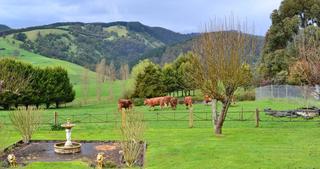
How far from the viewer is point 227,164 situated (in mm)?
15117

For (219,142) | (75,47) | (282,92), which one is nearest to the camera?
(219,142)

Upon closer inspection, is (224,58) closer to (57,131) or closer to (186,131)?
(186,131)

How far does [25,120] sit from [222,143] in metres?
10.4

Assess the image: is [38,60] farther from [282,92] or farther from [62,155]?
[62,155]

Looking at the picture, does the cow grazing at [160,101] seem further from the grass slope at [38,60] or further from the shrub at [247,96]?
the grass slope at [38,60]

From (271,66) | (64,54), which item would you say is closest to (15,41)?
(64,54)

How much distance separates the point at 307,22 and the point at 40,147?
1631 inches

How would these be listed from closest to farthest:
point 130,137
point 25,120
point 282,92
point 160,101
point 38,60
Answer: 1. point 130,137
2. point 25,120
3. point 160,101
4. point 282,92
5. point 38,60

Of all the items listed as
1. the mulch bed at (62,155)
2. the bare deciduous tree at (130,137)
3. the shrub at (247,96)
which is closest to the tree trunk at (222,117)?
the mulch bed at (62,155)

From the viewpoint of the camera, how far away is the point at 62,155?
18.8m

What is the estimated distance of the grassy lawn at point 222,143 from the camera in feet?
50.7

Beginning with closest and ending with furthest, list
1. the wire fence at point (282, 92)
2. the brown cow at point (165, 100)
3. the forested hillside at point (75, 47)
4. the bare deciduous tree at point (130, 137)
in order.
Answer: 1. the bare deciduous tree at point (130, 137)
2. the brown cow at point (165, 100)
3. the wire fence at point (282, 92)
4. the forested hillside at point (75, 47)

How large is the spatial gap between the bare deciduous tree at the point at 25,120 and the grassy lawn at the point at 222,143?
822mm

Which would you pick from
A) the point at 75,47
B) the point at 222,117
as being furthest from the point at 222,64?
the point at 75,47
